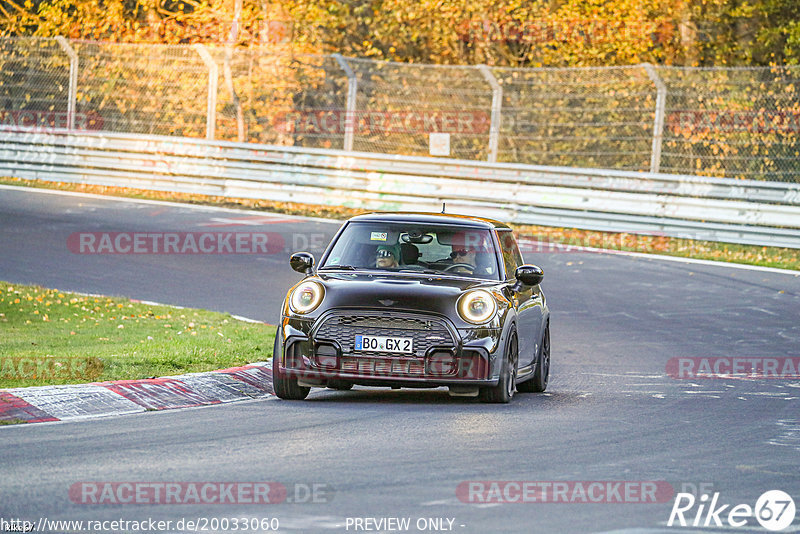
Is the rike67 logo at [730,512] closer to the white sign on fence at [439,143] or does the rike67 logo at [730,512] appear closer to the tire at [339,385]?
the tire at [339,385]

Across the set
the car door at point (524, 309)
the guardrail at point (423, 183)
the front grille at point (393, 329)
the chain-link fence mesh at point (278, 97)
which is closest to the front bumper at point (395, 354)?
the front grille at point (393, 329)

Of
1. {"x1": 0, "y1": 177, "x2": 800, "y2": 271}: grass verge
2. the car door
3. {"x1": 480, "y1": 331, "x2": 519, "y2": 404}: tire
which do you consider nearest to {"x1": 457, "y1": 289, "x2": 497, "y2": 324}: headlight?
{"x1": 480, "y1": 331, "x2": 519, "y2": 404}: tire

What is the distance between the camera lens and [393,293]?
10305 mm

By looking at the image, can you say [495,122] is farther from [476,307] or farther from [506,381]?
[476,307]

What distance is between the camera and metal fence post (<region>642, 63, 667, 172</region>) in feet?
75.0

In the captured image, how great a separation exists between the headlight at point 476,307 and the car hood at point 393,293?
0.21 ft

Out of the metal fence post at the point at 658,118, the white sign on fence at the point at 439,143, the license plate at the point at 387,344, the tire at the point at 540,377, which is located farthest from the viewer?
the white sign on fence at the point at 439,143

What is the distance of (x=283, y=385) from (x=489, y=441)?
2.38 m

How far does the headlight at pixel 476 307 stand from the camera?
1031 cm

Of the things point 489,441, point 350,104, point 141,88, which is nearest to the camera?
point 489,441

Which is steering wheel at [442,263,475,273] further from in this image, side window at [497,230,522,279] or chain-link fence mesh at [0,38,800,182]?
chain-link fence mesh at [0,38,800,182]

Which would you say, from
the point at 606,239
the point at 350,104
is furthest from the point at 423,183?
the point at 606,239

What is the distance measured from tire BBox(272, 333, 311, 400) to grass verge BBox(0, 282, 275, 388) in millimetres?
922

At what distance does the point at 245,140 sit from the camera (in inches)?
1132
